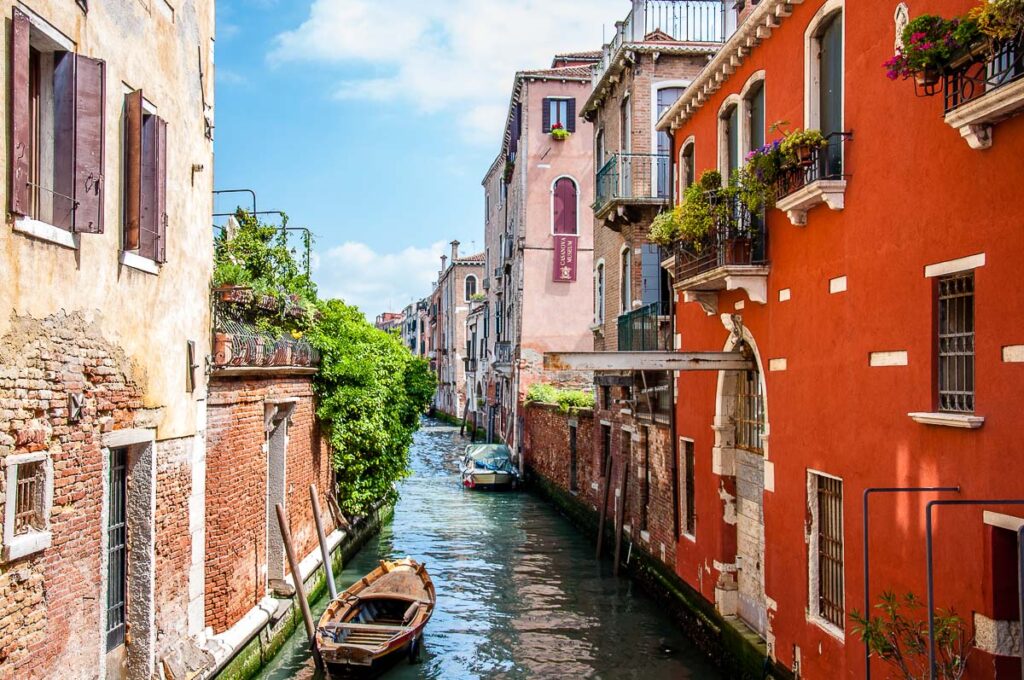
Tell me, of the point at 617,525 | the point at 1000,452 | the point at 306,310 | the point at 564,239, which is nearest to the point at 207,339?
the point at 306,310

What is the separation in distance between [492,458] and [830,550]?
19.5m

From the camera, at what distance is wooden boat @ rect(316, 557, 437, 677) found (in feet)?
32.4

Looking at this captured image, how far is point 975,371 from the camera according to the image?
18.1 feet

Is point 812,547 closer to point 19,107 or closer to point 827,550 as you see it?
point 827,550

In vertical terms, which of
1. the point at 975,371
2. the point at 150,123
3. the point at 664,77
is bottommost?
the point at 975,371

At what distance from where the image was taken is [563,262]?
29031mm

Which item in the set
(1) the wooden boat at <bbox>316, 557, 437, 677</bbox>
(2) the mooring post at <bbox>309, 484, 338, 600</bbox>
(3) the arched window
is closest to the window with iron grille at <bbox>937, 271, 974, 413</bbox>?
(1) the wooden boat at <bbox>316, 557, 437, 677</bbox>

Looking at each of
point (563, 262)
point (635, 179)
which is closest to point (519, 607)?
point (635, 179)

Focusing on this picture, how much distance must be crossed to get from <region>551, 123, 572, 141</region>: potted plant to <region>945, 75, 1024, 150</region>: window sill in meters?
24.0

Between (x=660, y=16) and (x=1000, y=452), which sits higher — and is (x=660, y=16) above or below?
above

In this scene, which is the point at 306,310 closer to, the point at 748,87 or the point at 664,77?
the point at 748,87

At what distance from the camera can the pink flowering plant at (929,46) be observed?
17.3 ft

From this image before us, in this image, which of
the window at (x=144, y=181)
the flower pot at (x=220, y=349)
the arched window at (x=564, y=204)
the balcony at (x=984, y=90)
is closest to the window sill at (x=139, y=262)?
the window at (x=144, y=181)

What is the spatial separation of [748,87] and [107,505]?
7.16 meters
